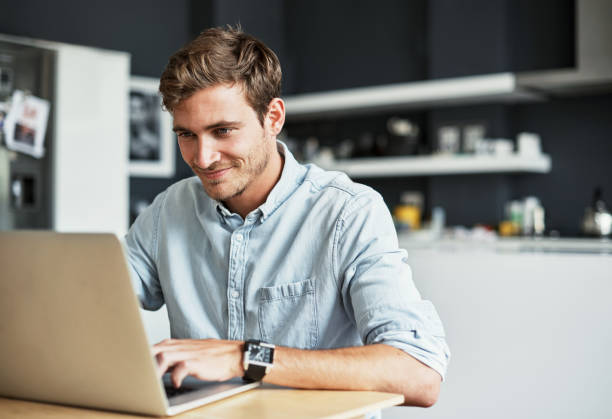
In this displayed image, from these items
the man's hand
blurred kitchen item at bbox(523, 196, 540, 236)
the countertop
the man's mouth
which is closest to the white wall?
the man's mouth

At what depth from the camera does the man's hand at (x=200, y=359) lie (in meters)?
1.09

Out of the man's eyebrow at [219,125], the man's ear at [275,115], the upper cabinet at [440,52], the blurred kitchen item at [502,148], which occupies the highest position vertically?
the upper cabinet at [440,52]

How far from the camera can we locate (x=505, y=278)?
6.61ft

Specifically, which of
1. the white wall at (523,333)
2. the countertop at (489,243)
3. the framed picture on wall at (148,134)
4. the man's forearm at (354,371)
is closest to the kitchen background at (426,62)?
the framed picture on wall at (148,134)

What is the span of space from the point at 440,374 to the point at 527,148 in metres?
4.04

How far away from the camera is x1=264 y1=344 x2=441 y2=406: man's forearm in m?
1.15

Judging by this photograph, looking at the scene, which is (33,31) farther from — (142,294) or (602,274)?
(602,274)

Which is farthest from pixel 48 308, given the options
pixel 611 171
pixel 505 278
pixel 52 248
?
pixel 611 171

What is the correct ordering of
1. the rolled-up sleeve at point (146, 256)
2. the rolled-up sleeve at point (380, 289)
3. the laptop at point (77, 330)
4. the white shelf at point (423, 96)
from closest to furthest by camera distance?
the laptop at point (77, 330) → the rolled-up sleeve at point (380, 289) → the rolled-up sleeve at point (146, 256) → the white shelf at point (423, 96)

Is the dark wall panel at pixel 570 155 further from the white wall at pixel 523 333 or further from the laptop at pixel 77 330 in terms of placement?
the laptop at pixel 77 330

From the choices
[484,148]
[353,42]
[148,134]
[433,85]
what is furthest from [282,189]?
[353,42]

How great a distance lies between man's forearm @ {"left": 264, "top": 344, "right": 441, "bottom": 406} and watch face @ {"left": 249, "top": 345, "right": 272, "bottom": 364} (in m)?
0.02

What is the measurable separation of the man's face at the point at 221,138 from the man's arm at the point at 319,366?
1.28 feet

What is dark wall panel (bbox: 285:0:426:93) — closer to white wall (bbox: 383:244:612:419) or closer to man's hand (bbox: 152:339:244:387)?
white wall (bbox: 383:244:612:419)
